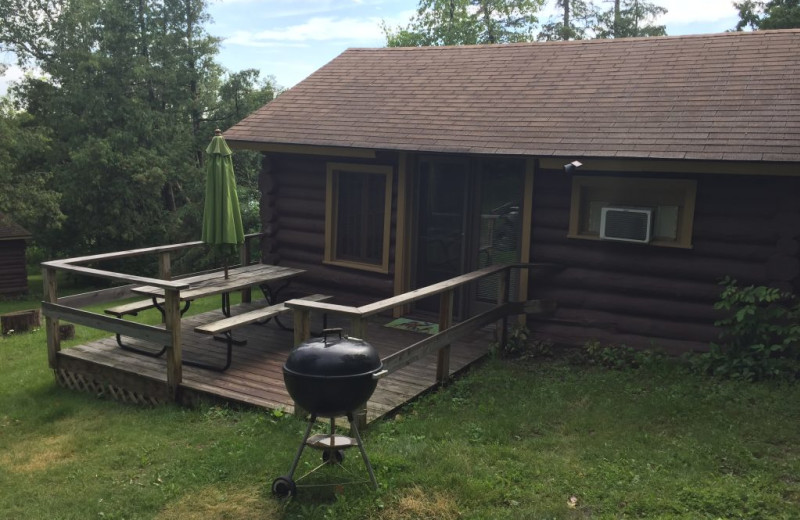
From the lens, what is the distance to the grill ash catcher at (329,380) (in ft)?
15.3

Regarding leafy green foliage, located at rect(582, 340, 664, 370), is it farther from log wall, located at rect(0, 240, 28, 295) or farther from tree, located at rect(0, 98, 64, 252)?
log wall, located at rect(0, 240, 28, 295)

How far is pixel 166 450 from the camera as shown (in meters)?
5.95

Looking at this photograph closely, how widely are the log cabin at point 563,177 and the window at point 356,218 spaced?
2 cm

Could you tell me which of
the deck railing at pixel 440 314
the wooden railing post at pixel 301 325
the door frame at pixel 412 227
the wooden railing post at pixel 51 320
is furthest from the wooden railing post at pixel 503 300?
the wooden railing post at pixel 51 320

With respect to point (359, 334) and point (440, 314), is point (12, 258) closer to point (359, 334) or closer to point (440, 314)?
point (440, 314)

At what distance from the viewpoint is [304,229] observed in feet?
34.6

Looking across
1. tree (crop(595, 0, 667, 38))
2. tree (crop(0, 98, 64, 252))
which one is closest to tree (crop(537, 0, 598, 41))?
tree (crop(595, 0, 667, 38))

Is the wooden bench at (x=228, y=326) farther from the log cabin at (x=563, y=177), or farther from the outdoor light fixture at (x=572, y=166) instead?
the outdoor light fixture at (x=572, y=166)

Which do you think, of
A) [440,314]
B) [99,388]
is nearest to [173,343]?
[99,388]

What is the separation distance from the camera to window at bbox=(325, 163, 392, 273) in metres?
9.92

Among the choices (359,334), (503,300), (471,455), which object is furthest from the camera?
(503,300)

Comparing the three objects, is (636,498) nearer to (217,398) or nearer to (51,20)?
(217,398)

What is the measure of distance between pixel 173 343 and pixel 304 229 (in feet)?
12.7

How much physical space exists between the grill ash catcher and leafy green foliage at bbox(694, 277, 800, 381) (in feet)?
14.6
